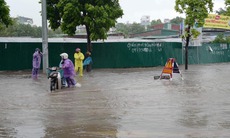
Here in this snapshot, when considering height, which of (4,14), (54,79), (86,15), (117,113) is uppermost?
(86,15)

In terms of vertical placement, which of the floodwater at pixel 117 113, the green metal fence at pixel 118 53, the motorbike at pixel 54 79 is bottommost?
the floodwater at pixel 117 113

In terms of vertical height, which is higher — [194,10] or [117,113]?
[194,10]

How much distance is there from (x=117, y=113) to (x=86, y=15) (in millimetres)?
14451

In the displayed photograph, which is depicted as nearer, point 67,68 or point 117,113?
point 117,113

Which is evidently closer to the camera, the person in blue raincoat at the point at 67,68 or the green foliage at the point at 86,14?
the person in blue raincoat at the point at 67,68

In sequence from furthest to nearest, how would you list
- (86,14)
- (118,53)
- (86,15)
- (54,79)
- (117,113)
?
(118,53), (86,14), (86,15), (54,79), (117,113)

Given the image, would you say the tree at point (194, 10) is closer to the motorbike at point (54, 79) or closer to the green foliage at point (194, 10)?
the green foliage at point (194, 10)

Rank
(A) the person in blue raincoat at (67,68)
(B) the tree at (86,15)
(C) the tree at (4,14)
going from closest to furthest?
(A) the person in blue raincoat at (67,68), (C) the tree at (4,14), (B) the tree at (86,15)

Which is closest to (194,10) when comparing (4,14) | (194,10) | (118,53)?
(194,10)

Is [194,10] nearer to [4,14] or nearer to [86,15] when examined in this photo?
[86,15]

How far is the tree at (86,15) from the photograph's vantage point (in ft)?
70.6

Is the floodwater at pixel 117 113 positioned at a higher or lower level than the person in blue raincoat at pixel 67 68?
lower

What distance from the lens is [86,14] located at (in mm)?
22328

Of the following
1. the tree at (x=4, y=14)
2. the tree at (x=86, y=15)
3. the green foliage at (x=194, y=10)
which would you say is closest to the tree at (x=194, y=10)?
the green foliage at (x=194, y=10)
